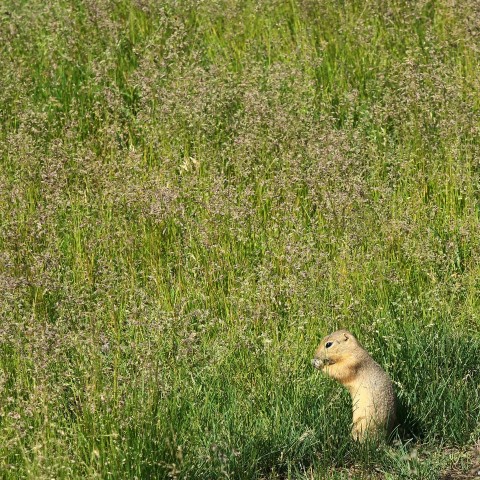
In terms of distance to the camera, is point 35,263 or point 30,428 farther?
point 35,263

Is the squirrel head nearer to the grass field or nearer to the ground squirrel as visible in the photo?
the ground squirrel

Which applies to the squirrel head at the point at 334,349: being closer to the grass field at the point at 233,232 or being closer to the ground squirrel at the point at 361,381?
the ground squirrel at the point at 361,381

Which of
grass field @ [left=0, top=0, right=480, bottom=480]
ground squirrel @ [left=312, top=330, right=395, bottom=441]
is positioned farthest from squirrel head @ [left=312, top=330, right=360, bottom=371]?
grass field @ [left=0, top=0, right=480, bottom=480]

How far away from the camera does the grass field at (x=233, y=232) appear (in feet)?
14.1

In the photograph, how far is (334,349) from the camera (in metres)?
4.55

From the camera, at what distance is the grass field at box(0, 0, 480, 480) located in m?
4.30

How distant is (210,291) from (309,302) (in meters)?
0.53

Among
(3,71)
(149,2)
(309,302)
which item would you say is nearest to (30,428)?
(309,302)

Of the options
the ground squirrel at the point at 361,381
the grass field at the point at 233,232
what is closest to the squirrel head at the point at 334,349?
the ground squirrel at the point at 361,381

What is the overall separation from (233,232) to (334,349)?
1309 millimetres

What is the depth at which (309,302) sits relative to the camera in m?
5.18

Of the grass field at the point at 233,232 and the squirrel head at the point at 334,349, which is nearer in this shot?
the grass field at the point at 233,232

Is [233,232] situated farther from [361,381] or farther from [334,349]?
[361,381]

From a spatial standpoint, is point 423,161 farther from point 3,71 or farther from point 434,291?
point 3,71
